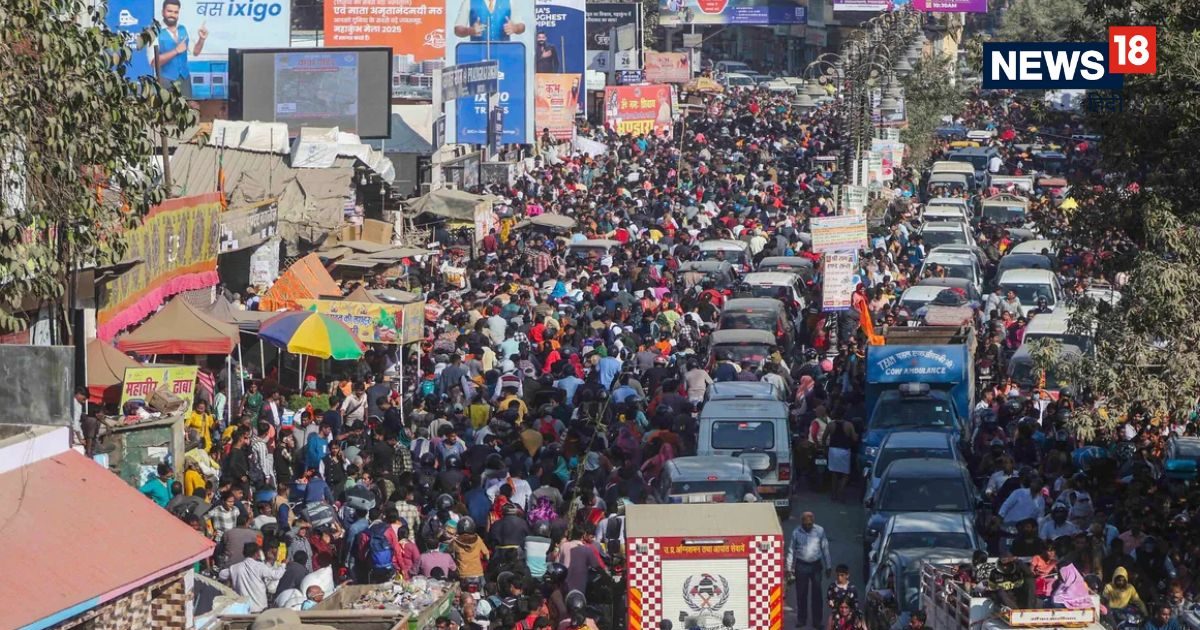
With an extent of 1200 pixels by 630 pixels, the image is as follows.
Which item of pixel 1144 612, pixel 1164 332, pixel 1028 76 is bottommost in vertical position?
pixel 1144 612

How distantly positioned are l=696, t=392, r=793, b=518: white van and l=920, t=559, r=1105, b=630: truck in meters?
5.57

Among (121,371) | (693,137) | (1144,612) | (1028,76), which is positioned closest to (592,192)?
(693,137)

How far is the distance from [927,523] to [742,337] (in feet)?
30.5

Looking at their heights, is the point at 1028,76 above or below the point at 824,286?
above

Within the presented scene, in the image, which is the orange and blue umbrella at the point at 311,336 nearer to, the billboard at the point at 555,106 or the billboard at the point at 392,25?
the billboard at the point at 555,106

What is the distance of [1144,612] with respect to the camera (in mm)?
15547

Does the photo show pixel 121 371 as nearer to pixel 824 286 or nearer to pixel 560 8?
pixel 824 286

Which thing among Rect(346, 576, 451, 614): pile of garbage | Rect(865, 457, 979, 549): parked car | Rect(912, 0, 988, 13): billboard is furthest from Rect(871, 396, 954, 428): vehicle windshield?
Rect(912, 0, 988, 13): billboard

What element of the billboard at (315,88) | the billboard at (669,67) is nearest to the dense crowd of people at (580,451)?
the billboard at (315,88)

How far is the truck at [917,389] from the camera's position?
22.8 meters

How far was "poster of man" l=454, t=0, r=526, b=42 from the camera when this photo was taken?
57.9 metres

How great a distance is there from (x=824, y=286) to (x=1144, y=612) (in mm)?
13496

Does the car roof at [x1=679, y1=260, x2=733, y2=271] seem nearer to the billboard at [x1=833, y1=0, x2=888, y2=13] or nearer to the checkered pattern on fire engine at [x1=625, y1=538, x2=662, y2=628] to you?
the checkered pattern on fire engine at [x1=625, y1=538, x2=662, y2=628]

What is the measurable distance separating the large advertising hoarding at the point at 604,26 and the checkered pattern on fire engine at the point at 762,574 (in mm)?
65135
